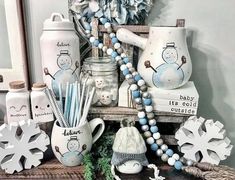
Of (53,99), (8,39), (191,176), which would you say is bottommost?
(191,176)

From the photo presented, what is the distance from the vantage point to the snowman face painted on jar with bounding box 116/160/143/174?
0.62m

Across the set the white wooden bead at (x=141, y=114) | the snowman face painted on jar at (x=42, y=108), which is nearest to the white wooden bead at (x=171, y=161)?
the white wooden bead at (x=141, y=114)

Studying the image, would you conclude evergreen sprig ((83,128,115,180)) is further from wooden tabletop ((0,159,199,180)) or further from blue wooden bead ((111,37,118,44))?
blue wooden bead ((111,37,118,44))

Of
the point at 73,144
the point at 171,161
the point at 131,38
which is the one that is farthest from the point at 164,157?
the point at 131,38

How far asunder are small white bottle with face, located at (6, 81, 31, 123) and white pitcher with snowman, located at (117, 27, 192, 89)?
12.7 inches

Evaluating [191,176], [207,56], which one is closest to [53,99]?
[191,176]

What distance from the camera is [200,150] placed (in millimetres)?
670

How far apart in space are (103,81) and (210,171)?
354 mm

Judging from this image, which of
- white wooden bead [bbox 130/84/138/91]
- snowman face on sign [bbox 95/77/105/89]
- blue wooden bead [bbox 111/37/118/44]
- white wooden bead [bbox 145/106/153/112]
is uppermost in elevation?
blue wooden bead [bbox 111/37/118/44]

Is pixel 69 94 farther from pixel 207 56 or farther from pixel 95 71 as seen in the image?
pixel 207 56

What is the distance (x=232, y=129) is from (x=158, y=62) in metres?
0.42

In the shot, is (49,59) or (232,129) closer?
(49,59)

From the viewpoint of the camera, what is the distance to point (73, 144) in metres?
0.63

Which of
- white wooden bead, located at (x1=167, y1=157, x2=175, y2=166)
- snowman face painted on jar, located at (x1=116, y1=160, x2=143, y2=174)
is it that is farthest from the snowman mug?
white wooden bead, located at (x1=167, y1=157, x2=175, y2=166)
